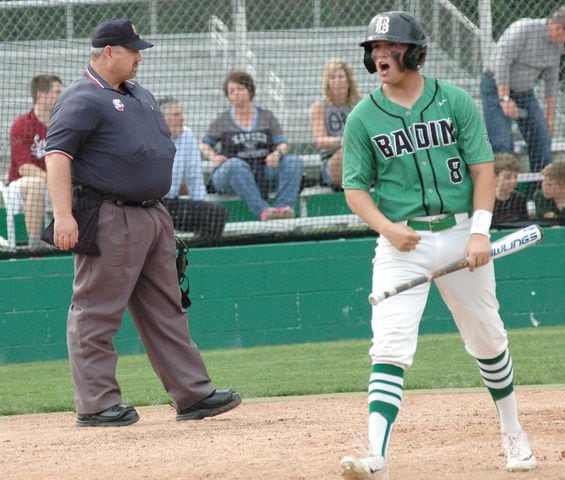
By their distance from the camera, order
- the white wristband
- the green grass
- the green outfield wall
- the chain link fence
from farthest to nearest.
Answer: the chain link fence, the green outfield wall, the green grass, the white wristband

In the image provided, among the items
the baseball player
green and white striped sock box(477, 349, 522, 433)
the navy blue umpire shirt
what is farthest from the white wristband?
the navy blue umpire shirt

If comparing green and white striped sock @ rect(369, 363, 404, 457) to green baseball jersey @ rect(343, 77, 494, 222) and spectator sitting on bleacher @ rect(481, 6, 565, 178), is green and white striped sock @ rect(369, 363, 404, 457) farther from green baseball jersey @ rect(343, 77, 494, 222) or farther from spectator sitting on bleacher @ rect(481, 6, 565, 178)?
spectator sitting on bleacher @ rect(481, 6, 565, 178)

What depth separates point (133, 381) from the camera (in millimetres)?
8555

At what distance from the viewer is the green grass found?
25.2 feet

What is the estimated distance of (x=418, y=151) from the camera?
4836 mm

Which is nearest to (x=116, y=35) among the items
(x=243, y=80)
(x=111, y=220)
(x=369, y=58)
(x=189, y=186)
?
(x=111, y=220)

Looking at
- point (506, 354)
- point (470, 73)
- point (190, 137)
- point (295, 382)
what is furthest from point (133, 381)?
point (470, 73)

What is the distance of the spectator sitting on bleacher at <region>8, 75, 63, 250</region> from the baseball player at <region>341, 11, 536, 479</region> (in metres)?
5.81

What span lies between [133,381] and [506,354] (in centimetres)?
417

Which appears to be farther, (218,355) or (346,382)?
(218,355)

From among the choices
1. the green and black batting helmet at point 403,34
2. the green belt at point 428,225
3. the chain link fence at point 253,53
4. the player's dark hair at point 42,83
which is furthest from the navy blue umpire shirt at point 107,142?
the chain link fence at point 253,53

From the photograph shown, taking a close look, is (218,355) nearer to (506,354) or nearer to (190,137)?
(190,137)

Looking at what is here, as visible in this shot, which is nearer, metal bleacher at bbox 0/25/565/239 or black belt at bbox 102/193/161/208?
black belt at bbox 102/193/161/208

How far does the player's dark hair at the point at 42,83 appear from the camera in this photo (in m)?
10.1
